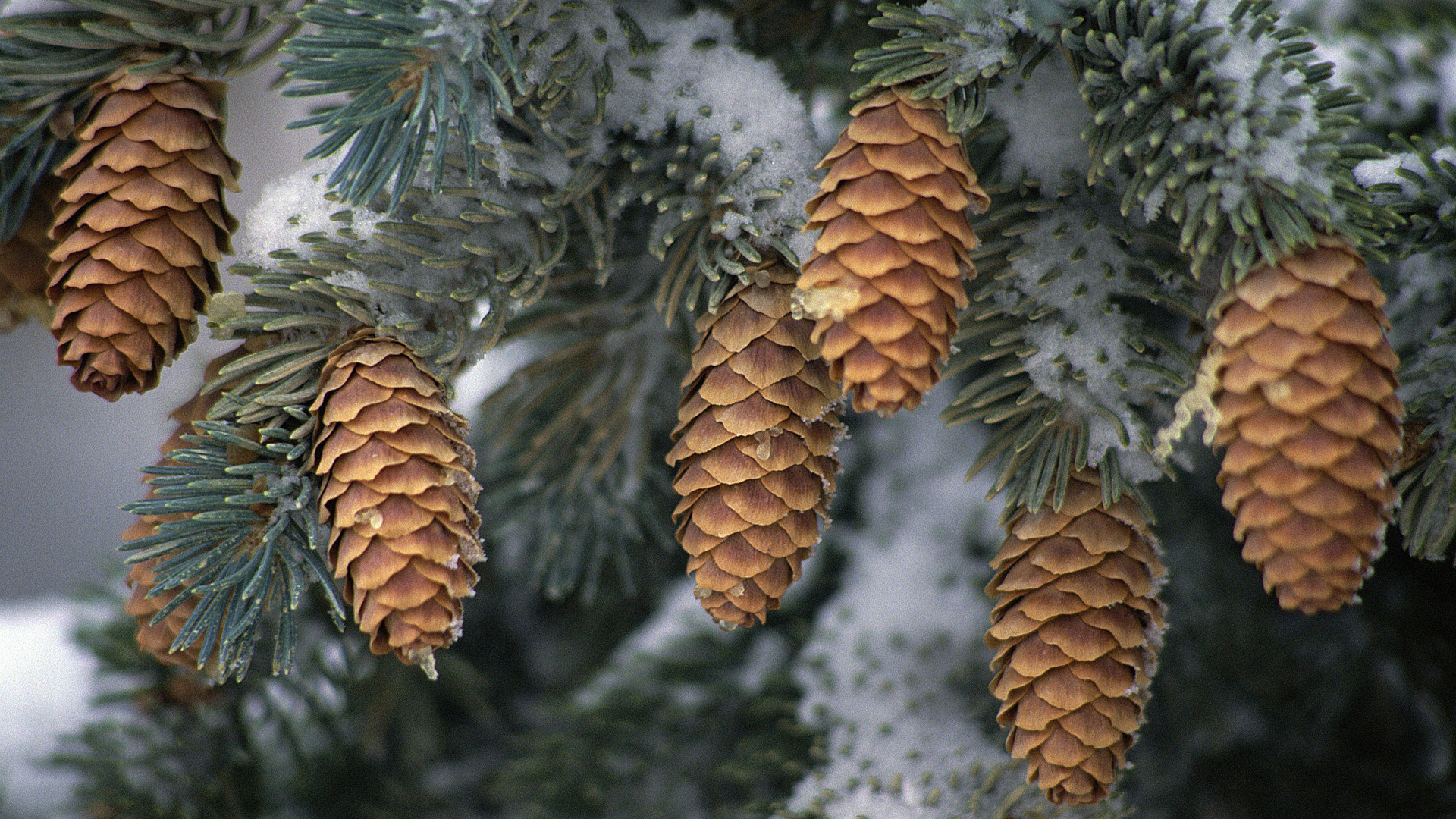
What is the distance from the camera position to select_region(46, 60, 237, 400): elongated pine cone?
418 mm

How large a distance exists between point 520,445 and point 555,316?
0.18 m

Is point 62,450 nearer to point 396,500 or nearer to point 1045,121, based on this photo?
point 396,500

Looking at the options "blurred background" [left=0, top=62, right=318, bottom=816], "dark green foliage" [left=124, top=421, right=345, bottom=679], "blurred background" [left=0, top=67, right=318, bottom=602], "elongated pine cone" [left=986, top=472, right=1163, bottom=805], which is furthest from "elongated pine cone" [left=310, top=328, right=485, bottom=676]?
"blurred background" [left=0, top=67, right=318, bottom=602]

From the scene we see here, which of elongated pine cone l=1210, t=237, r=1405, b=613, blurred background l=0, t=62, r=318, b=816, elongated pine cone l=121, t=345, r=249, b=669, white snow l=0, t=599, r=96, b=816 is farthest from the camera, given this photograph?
blurred background l=0, t=62, r=318, b=816

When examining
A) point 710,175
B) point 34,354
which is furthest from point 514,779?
point 34,354

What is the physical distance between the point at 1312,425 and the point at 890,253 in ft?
0.53

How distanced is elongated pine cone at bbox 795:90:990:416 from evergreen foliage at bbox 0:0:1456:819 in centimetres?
3

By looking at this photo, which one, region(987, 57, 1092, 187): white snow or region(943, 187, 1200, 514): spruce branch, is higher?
region(987, 57, 1092, 187): white snow

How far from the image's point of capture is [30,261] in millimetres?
497

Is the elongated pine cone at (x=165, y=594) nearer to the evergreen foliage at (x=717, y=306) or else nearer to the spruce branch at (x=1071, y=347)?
the evergreen foliage at (x=717, y=306)

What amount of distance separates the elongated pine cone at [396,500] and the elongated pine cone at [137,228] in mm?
82

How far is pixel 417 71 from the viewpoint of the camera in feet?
1.31

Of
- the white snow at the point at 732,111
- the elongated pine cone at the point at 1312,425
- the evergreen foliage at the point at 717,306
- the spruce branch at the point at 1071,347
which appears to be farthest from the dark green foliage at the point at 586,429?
the elongated pine cone at the point at 1312,425

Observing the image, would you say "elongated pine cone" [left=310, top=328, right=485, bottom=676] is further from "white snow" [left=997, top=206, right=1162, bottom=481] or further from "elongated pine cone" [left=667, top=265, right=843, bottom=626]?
"white snow" [left=997, top=206, right=1162, bottom=481]
